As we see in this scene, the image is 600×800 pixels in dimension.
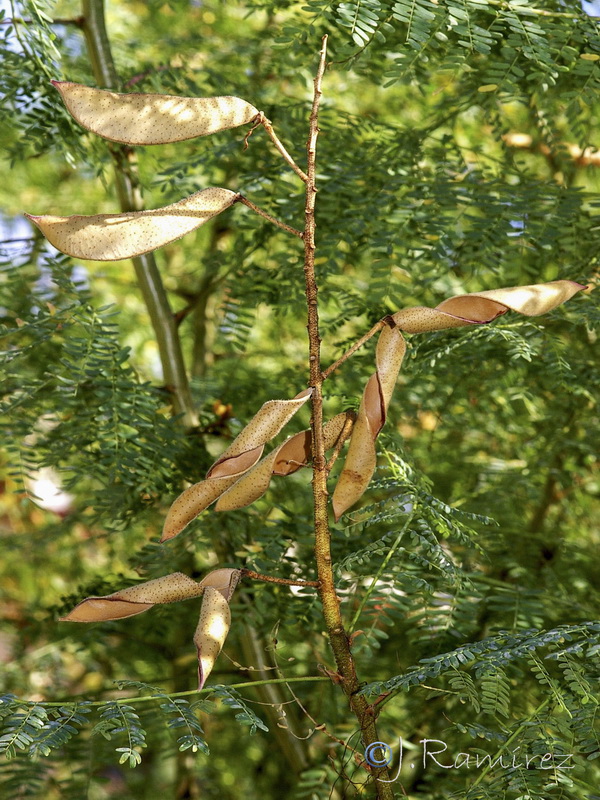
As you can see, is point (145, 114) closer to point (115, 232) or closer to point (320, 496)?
point (115, 232)

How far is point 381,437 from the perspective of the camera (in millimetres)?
467

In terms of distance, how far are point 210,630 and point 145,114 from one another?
206 mm

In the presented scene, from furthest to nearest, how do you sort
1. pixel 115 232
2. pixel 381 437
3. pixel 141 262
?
pixel 141 262 < pixel 381 437 < pixel 115 232

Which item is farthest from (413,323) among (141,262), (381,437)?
(141,262)

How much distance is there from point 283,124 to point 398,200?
0.31 feet

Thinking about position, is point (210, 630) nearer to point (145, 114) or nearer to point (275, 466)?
point (275, 466)

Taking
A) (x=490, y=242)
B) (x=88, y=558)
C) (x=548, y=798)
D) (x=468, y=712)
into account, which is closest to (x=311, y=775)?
(x=468, y=712)

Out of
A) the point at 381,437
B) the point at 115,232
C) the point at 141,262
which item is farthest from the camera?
the point at 141,262

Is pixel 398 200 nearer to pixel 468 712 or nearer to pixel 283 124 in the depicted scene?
pixel 283 124

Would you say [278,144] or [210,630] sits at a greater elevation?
[278,144]

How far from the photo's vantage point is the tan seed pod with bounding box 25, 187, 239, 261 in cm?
32

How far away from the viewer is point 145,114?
34 cm

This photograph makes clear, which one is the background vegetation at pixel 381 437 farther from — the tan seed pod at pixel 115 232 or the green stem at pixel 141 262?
the tan seed pod at pixel 115 232

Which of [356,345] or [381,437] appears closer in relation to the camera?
[356,345]
